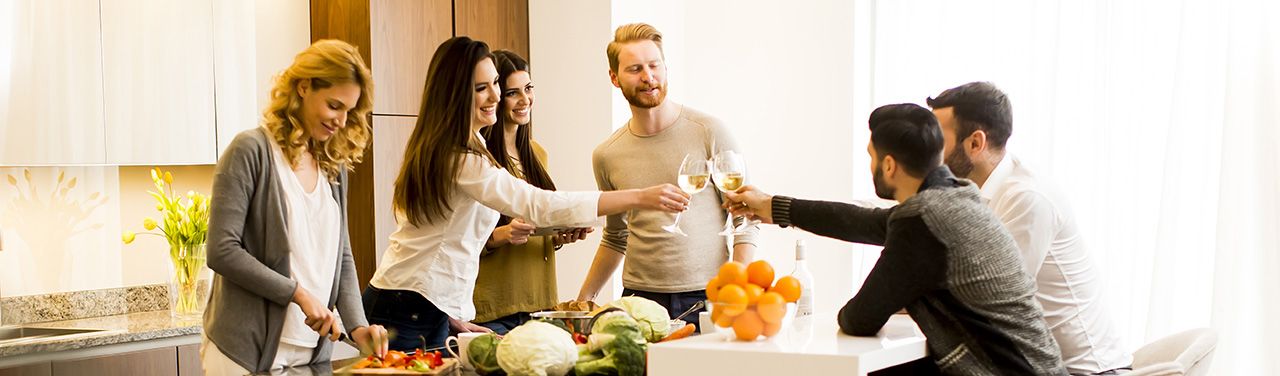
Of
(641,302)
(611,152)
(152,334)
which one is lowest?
(152,334)

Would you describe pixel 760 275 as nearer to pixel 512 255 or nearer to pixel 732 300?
pixel 732 300

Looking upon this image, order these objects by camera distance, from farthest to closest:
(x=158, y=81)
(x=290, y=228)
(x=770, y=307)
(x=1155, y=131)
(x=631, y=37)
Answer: (x=1155, y=131) → (x=158, y=81) → (x=631, y=37) → (x=290, y=228) → (x=770, y=307)

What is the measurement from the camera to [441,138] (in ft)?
9.87

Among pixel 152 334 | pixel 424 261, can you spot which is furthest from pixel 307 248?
pixel 152 334

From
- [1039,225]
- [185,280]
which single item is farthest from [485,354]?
[185,280]

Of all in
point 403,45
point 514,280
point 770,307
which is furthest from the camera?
point 403,45

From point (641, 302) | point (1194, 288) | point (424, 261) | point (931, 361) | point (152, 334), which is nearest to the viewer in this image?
point (931, 361)

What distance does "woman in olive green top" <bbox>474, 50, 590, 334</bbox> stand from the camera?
11.3ft

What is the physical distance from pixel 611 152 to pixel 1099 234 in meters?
2.19

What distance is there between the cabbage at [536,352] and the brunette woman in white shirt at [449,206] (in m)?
0.72

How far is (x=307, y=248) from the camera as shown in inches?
105

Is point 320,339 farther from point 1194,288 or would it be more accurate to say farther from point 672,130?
point 1194,288

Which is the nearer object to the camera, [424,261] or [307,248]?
[307,248]

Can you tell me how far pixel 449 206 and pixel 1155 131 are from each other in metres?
2.95
